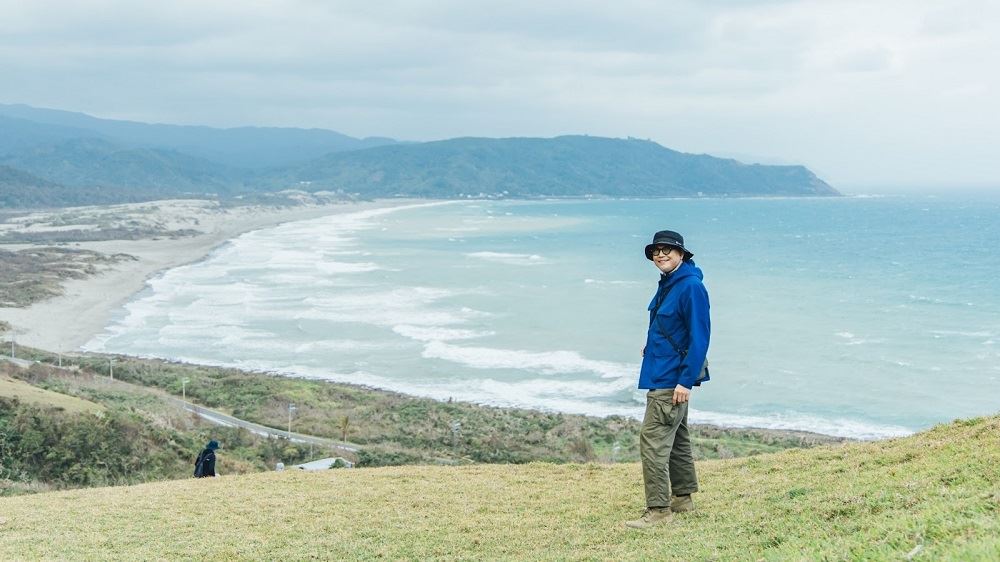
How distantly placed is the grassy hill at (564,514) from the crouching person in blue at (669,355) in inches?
22.4

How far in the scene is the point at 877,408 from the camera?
3403 centimetres

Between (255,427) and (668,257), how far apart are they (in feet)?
78.9

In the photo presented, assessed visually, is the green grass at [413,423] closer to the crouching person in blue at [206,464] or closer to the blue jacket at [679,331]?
the crouching person in blue at [206,464]

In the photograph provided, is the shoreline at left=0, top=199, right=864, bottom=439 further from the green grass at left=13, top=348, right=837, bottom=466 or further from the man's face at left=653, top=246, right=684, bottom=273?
the man's face at left=653, top=246, right=684, bottom=273

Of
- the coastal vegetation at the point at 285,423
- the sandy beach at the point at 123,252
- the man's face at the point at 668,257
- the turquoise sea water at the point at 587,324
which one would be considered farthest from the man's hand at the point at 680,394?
the sandy beach at the point at 123,252

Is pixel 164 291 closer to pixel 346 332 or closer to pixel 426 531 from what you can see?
pixel 346 332

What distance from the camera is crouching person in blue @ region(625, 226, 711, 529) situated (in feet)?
22.3

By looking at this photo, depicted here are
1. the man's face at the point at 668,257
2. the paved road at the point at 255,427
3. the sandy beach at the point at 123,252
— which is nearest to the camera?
the man's face at the point at 668,257

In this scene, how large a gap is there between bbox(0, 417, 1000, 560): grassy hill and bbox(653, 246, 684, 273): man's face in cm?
218

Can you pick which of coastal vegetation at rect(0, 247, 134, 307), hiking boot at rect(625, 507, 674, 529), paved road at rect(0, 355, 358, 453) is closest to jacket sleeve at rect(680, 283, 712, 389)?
hiking boot at rect(625, 507, 674, 529)

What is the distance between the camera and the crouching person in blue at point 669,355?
679cm

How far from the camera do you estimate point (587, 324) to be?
52.3 meters

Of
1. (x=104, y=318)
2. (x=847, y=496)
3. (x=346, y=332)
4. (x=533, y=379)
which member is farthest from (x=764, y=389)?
(x=104, y=318)

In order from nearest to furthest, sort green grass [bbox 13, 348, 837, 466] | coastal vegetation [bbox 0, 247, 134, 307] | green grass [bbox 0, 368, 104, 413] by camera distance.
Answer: green grass [bbox 0, 368, 104, 413] < green grass [bbox 13, 348, 837, 466] < coastal vegetation [bbox 0, 247, 134, 307]
